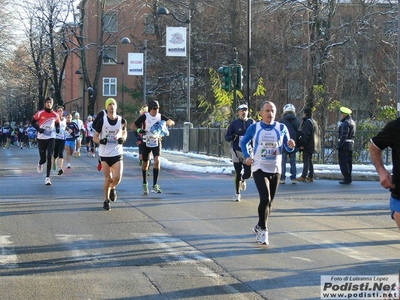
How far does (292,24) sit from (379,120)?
12440mm

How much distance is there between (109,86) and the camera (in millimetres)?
74500

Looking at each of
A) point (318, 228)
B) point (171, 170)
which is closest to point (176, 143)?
point (171, 170)

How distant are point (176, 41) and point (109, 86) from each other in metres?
43.5

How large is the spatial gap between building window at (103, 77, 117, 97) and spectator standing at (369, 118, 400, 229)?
2723 inches

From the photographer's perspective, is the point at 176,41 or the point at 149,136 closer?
the point at 149,136

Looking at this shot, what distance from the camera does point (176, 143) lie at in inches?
1545

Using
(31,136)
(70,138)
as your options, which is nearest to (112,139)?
(70,138)

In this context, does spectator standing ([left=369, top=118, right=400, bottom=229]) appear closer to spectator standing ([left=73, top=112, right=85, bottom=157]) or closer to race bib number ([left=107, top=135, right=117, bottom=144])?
race bib number ([left=107, top=135, right=117, bottom=144])

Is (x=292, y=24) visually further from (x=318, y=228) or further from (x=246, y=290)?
(x=246, y=290)

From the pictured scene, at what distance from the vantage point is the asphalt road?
712 cm

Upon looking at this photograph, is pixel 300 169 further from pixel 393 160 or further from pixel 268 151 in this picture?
pixel 393 160

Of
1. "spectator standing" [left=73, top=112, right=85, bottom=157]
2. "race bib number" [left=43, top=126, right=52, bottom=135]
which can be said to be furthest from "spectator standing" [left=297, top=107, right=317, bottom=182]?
"spectator standing" [left=73, top=112, right=85, bottom=157]

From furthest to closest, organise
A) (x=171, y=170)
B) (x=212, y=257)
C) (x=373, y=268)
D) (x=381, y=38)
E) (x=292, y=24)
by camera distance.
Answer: (x=292, y=24) < (x=381, y=38) < (x=171, y=170) < (x=212, y=257) < (x=373, y=268)

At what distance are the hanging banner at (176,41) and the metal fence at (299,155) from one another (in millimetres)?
3503
